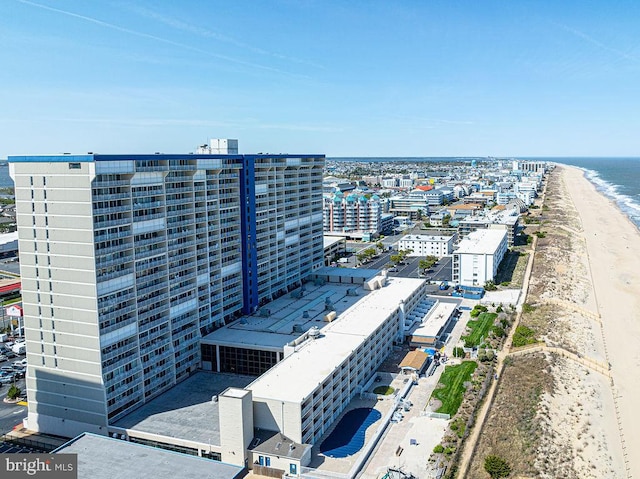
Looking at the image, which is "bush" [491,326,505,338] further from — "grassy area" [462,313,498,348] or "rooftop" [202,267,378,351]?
"rooftop" [202,267,378,351]

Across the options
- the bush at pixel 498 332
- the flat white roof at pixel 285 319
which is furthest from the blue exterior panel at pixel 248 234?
the bush at pixel 498 332

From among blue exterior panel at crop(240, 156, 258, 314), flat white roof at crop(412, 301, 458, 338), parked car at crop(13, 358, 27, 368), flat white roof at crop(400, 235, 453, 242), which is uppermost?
blue exterior panel at crop(240, 156, 258, 314)

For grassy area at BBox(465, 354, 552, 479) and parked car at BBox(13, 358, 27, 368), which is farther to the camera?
parked car at BBox(13, 358, 27, 368)

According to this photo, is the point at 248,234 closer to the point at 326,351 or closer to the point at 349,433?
the point at 326,351

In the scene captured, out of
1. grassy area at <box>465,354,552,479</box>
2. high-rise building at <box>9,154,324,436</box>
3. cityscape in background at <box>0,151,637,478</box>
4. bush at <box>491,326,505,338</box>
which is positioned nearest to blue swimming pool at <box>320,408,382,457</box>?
cityscape in background at <box>0,151,637,478</box>

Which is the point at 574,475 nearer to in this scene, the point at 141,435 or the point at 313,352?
the point at 313,352

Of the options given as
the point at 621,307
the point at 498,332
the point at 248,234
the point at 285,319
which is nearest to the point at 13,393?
the point at 285,319

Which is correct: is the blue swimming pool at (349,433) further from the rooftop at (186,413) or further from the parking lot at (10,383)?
the parking lot at (10,383)
